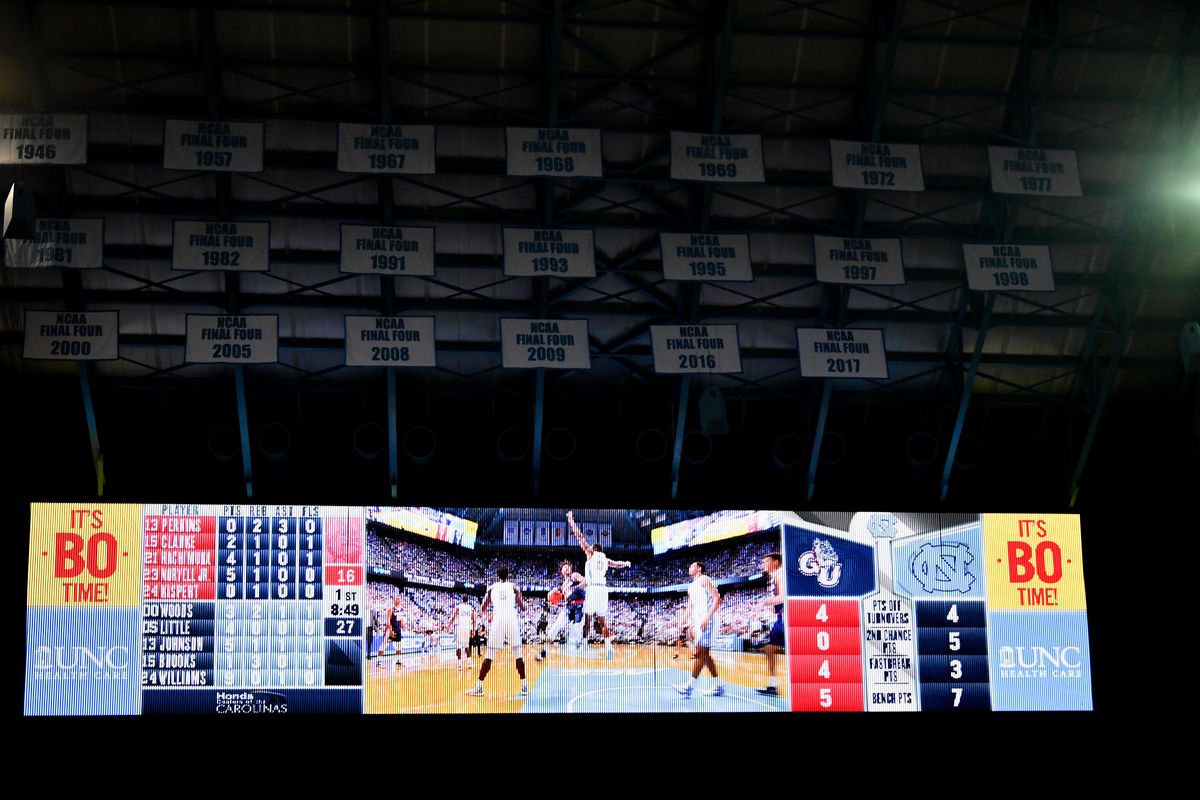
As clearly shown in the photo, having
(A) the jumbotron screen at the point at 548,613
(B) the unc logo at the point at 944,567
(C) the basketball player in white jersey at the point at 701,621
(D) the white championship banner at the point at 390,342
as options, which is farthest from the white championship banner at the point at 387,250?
(B) the unc logo at the point at 944,567

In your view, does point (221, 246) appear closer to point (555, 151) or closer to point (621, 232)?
point (555, 151)

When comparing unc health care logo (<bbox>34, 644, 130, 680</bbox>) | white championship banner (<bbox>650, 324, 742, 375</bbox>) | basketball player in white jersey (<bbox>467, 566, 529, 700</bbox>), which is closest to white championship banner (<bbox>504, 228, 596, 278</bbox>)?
white championship banner (<bbox>650, 324, 742, 375</bbox>)

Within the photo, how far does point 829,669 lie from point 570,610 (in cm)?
465

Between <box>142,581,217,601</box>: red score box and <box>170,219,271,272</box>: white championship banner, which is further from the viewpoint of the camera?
<box>142,581,217,601</box>: red score box

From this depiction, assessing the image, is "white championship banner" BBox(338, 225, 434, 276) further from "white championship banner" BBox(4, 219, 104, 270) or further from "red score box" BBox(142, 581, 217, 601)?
"red score box" BBox(142, 581, 217, 601)

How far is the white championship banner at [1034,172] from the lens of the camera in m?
22.8

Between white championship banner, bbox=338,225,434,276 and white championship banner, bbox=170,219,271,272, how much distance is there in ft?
4.33

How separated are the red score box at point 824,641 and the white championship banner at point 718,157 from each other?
7.85 meters

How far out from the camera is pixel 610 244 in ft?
79.7

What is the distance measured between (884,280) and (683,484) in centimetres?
538

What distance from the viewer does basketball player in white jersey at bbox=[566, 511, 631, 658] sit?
23.7m

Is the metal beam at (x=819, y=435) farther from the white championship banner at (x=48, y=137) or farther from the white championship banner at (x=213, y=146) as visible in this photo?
the white championship banner at (x=48, y=137)

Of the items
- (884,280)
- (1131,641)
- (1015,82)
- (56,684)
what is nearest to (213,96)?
(56,684)

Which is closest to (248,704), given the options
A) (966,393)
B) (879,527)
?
(879,527)
